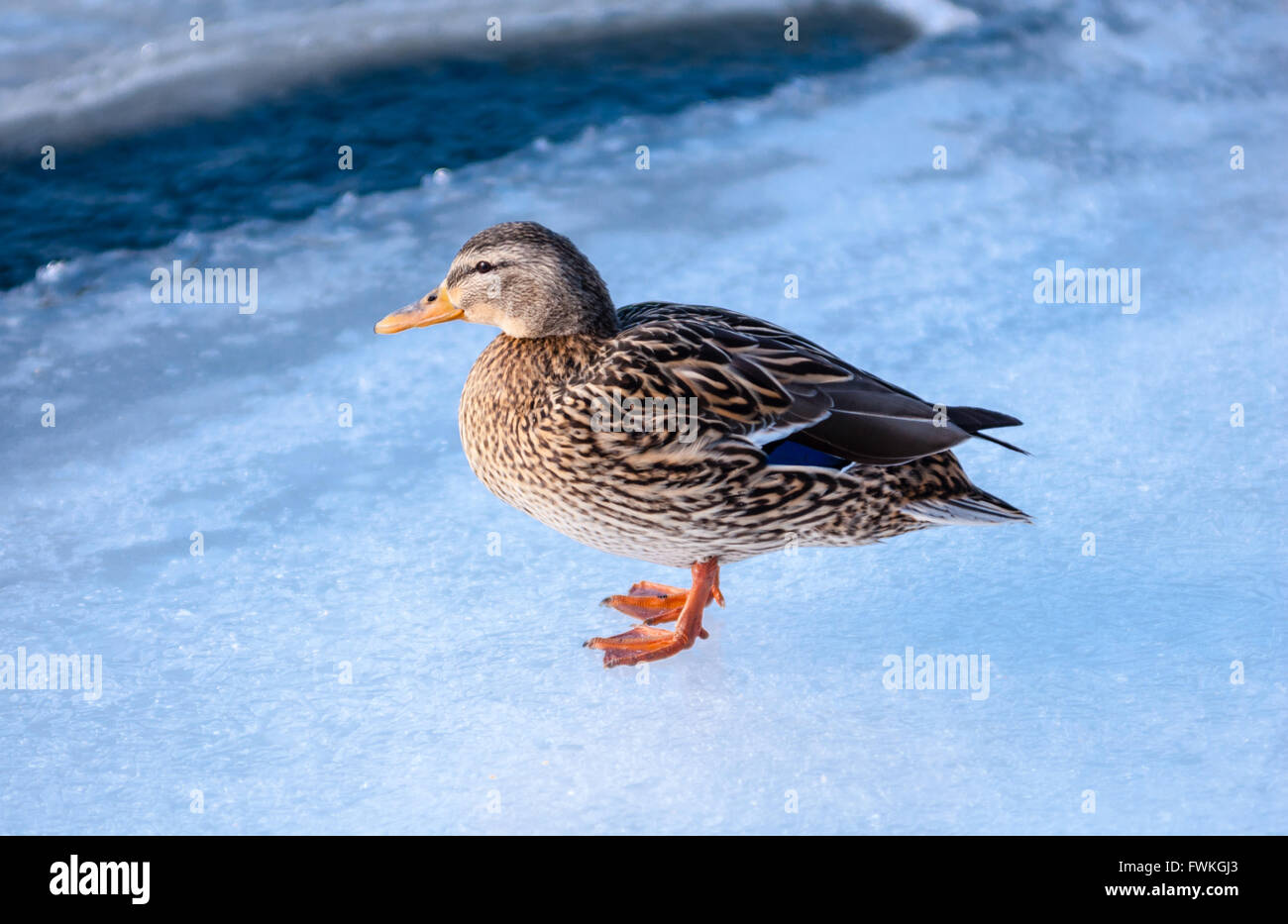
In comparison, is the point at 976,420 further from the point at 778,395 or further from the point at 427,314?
the point at 427,314

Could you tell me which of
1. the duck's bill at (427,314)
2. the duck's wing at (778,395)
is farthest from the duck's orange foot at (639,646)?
the duck's bill at (427,314)

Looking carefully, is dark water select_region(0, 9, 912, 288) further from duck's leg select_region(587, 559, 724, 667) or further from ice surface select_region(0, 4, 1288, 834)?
duck's leg select_region(587, 559, 724, 667)

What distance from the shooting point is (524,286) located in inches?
131

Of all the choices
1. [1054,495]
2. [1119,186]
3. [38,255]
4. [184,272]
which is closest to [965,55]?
[1119,186]

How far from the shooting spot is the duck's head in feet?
10.9

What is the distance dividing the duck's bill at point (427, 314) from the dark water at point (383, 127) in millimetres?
2334

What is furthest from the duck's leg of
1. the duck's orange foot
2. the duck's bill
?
the duck's bill

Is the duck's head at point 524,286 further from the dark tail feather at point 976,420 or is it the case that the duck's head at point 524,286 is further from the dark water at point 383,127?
the dark water at point 383,127

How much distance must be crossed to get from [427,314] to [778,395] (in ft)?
2.89

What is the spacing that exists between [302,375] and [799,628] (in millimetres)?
1994

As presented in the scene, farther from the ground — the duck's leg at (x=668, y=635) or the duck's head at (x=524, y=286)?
the duck's head at (x=524, y=286)

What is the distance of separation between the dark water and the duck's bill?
233 centimetres

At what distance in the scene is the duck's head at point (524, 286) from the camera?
3316 millimetres

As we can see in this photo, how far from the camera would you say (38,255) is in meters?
5.35
